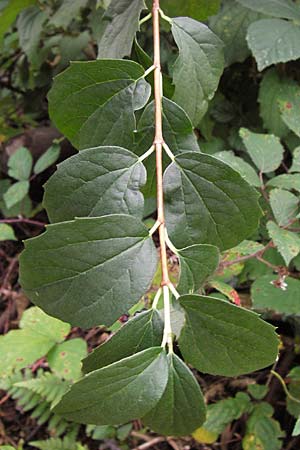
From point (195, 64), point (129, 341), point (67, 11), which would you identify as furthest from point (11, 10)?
point (129, 341)

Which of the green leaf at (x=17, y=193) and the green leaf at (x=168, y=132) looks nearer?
the green leaf at (x=168, y=132)

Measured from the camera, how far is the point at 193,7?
36.4 inches

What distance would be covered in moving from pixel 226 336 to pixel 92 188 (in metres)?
0.21

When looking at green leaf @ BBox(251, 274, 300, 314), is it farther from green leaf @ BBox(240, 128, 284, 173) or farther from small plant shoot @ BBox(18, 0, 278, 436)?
small plant shoot @ BBox(18, 0, 278, 436)

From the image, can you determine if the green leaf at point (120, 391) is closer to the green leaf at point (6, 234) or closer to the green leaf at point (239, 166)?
the green leaf at point (239, 166)

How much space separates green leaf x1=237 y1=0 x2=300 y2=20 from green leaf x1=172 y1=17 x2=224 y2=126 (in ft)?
1.20

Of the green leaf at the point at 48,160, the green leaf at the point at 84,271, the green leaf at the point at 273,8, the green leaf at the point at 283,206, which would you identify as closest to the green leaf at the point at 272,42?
the green leaf at the point at 273,8

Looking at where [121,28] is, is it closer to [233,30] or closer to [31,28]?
[233,30]

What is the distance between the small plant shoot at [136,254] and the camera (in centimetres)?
54

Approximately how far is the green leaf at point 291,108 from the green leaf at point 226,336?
672mm

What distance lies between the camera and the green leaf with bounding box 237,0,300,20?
114cm

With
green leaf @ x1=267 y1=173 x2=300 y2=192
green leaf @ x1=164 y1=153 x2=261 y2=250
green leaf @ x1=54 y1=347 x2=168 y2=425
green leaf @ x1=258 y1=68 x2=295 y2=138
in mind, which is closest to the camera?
green leaf @ x1=54 y1=347 x2=168 y2=425

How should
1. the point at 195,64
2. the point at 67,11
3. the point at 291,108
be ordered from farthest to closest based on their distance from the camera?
1. the point at 67,11
2. the point at 291,108
3. the point at 195,64

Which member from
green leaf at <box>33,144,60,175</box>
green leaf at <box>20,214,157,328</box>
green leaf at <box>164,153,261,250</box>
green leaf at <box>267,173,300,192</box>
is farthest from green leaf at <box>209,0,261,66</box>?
green leaf at <box>20,214,157,328</box>
